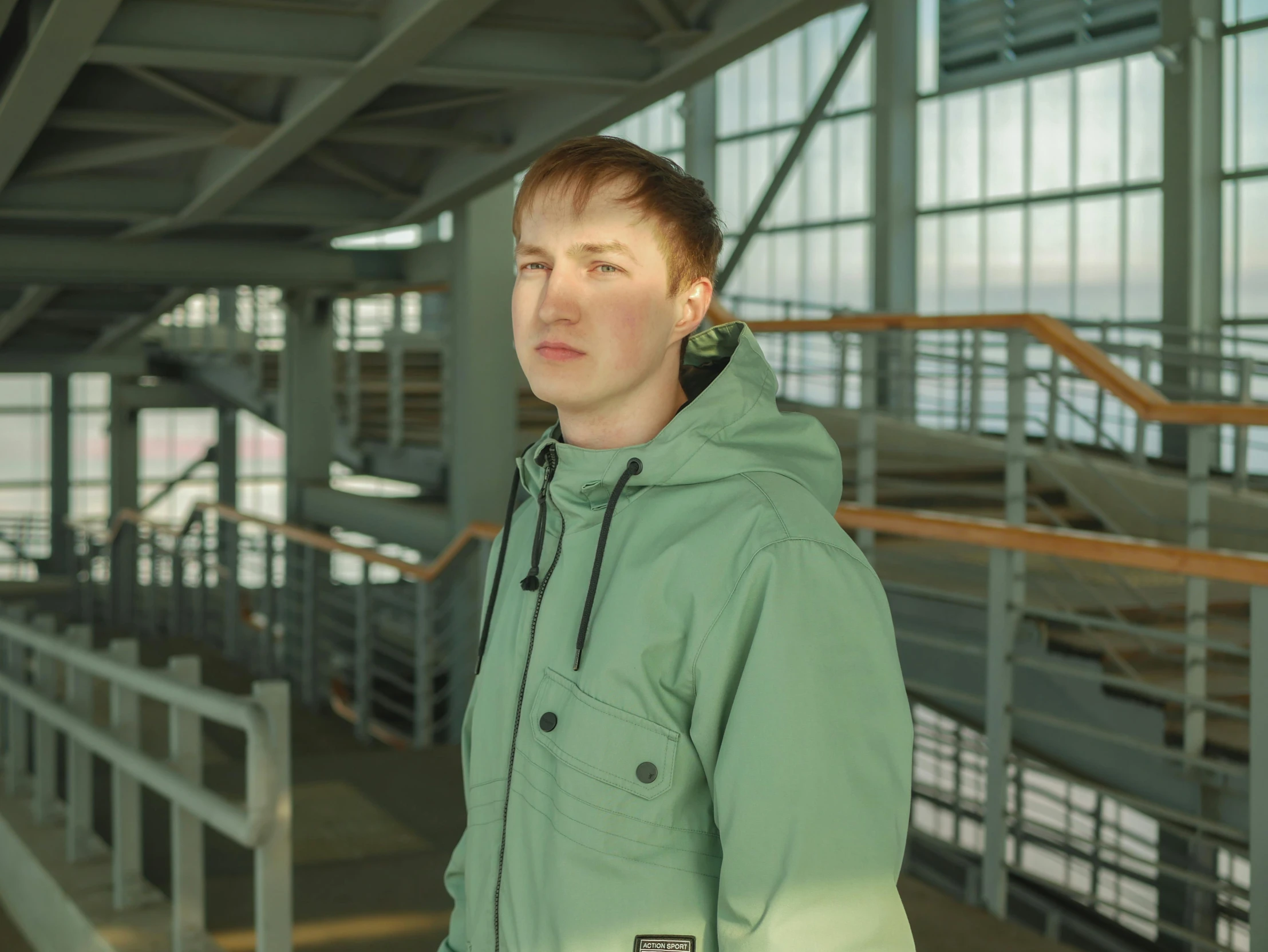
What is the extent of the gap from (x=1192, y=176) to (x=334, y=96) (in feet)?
24.4

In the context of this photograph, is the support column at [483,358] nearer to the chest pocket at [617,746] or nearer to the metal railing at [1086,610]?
the metal railing at [1086,610]

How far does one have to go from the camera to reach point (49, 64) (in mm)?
4000

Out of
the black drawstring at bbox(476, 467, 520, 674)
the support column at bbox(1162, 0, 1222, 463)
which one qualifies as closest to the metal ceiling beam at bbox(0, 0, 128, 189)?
the black drawstring at bbox(476, 467, 520, 674)

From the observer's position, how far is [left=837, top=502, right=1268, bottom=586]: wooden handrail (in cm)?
280

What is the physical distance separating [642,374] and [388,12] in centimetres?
316

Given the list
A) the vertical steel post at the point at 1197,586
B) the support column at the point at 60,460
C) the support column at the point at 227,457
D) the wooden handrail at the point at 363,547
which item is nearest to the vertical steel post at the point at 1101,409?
the vertical steel post at the point at 1197,586

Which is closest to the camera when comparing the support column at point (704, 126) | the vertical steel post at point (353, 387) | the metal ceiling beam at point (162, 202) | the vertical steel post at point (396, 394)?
the metal ceiling beam at point (162, 202)

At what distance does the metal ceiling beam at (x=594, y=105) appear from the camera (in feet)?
12.9

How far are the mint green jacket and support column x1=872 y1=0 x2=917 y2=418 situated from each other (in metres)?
11.1

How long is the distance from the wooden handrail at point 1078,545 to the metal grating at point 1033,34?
25.0ft

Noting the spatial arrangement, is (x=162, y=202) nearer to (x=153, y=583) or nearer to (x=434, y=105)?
(x=434, y=105)

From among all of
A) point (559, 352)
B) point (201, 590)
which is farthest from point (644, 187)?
point (201, 590)

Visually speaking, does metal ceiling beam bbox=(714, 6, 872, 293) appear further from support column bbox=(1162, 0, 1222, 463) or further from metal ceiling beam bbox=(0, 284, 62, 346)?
metal ceiling beam bbox=(0, 284, 62, 346)

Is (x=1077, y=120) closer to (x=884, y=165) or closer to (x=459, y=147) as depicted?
(x=884, y=165)
